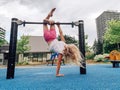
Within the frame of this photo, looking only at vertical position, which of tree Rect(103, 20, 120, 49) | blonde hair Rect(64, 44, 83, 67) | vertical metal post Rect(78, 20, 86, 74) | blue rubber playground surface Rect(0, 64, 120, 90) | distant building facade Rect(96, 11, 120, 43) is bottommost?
blue rubber playground surface Rect(0, 64, 120, 90)

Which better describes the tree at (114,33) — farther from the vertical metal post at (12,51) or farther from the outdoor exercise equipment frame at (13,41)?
the vertical metal post at (12,51)

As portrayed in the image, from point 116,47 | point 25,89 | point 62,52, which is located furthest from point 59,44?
point 116,47

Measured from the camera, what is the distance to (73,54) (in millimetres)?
4801

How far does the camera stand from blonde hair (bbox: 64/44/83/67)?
4691 mm

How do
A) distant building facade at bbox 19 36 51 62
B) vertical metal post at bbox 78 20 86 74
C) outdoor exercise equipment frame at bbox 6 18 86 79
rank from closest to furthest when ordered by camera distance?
outdoor exercise equipment frame at bbox 6 18 86 79 → vertical metal post at bbox 78 20 86 74 → distant building facade at bbox 19 36 51 62

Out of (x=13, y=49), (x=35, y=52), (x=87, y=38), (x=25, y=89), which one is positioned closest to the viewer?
(x=25, y=89)

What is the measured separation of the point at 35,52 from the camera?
31.6m

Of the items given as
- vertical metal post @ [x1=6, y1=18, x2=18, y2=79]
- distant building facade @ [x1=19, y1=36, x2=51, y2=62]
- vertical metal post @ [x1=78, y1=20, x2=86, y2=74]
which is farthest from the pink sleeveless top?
distant building facade @ [x1=19, y1=36, x2=51, y2=62]

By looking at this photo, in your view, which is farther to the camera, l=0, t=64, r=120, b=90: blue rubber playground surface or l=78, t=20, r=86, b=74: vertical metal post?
l=78, t=20, r=86, b=74: vertical metal post

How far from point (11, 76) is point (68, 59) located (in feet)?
5.47

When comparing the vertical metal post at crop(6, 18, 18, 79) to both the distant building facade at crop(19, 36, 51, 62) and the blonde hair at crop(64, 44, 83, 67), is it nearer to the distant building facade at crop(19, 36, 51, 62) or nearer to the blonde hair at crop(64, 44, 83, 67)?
the blonde hair at crop(64, 44, 83, 67)

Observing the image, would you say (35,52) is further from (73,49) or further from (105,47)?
(73,49)

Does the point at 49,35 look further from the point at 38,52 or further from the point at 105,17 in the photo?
the point at 105,17

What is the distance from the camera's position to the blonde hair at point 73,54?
4691mm
